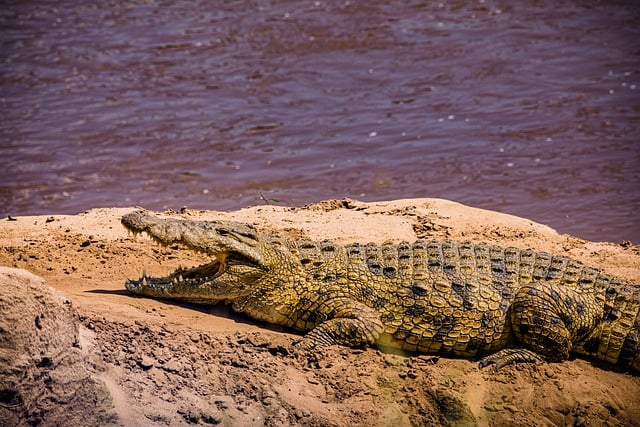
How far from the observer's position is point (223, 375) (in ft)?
15.5

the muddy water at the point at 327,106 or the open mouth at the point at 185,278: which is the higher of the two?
the open mouth at the point at 185,278

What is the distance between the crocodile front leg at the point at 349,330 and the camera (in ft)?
17.6

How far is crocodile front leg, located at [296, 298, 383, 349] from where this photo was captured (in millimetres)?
5367

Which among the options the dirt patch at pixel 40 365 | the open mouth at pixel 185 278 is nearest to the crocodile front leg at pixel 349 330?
the open mouth at pixel 185 278

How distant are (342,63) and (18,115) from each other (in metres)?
5.85

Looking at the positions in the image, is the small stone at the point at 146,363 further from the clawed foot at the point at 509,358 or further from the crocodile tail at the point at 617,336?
the crocodile tail at the point at 617,336

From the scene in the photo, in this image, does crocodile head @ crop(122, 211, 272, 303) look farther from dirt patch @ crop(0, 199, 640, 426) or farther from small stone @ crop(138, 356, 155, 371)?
small stone @ crop(138, 356, 155, 371)

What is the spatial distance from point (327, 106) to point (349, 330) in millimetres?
8462

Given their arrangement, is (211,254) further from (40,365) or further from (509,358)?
(509,358)

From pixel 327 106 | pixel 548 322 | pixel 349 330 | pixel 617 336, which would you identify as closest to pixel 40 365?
pixel 349 330

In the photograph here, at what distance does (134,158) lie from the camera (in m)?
12.1

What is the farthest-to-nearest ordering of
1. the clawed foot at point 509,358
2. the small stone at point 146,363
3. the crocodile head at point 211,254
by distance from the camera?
the crocodile head at point 211,254, the clawed foot at point 509,358, the small stone at point 146,363

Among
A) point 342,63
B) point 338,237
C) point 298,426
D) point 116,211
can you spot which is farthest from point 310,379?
point 342,63

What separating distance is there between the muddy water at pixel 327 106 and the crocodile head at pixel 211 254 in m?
4.56
